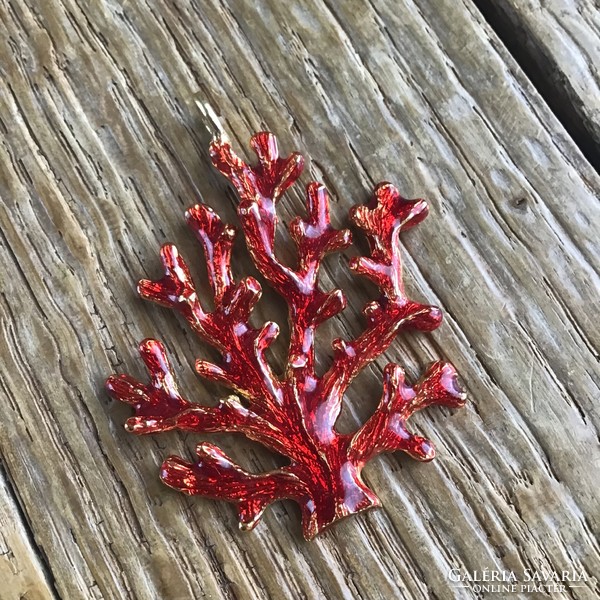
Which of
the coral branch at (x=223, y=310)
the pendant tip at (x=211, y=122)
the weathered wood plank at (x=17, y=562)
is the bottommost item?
the weathered wood plank at (x=17, y=562)

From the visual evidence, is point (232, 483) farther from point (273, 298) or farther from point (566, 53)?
point (566, 53)

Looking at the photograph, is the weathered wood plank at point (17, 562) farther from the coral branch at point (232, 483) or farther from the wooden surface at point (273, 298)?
the coral branch at point (232, 483)

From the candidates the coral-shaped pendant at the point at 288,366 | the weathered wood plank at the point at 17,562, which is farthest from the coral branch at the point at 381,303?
the weathered wood plank at the point at 17,562

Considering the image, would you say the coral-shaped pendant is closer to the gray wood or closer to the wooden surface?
the wooden surface

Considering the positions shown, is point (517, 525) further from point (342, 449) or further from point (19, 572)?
point (19, 572)

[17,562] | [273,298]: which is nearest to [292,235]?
[273,298]

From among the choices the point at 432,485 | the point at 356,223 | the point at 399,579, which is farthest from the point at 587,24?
the point at 399,579
